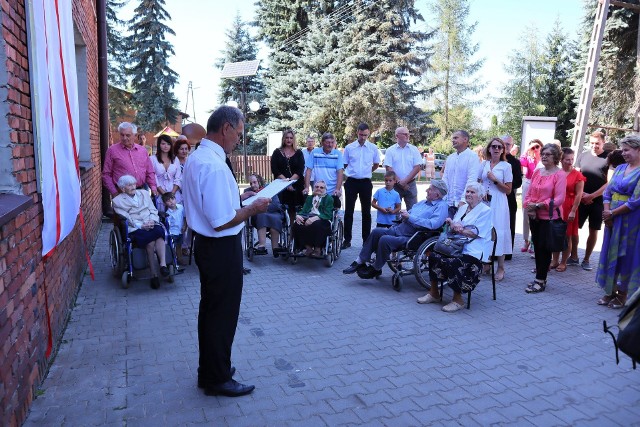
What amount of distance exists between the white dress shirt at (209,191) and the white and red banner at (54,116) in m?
1.13

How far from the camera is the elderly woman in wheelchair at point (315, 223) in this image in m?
6.89

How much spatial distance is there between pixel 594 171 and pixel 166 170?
20.3 ft

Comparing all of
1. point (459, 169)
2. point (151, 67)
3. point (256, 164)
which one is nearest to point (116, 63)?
point (151, 67)

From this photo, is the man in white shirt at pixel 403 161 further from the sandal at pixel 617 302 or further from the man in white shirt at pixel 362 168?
the sandal at pixel 617 302

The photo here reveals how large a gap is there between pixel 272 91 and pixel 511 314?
24209 mm

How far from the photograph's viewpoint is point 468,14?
3238cm

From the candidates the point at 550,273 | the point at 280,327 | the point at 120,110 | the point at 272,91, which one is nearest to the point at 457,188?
the point at 550,273

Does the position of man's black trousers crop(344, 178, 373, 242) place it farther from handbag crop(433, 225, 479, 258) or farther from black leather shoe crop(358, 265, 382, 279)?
handbag crop(433, 225, 479, 258)

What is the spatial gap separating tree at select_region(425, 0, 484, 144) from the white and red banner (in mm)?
29821

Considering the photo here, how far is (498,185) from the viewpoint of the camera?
6.64 meters

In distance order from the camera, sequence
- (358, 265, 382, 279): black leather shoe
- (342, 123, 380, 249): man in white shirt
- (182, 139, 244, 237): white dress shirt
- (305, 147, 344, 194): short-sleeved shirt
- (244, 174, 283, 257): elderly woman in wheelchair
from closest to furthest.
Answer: (182, 139, 244, 237): white dress shirt
(358, 265, 382, 279): black leather shoe
(244, 174, 283, 257): elderly woman in wheelchair
(305, 147, 344, 194): short-sleeved shirt
(342, 123, 380, 249): man in white shirt

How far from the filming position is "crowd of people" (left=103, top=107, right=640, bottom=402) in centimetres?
317

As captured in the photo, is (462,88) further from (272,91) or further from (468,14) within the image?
(272,91)

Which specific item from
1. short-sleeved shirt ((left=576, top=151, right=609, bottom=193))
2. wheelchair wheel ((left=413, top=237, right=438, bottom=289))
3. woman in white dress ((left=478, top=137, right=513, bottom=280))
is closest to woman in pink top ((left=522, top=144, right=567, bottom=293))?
woman in white dress ((left=478, top=137, right=513, bottom=280))
